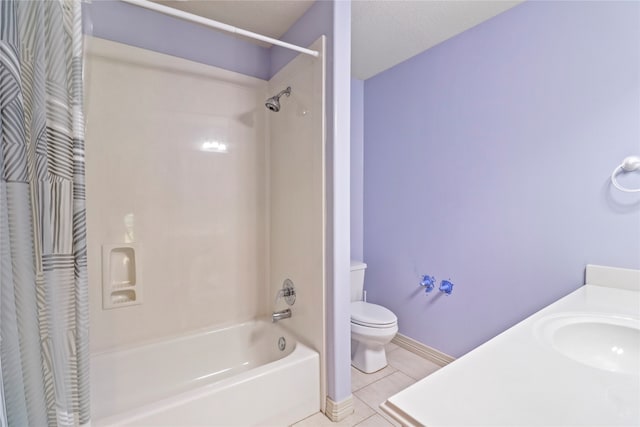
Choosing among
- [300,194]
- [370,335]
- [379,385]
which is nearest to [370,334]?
[370,335]

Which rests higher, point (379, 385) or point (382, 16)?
point (382, 16)

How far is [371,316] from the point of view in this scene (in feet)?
6.73

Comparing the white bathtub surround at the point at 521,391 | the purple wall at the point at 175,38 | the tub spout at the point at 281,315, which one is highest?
the purple wall at the point at 175,38

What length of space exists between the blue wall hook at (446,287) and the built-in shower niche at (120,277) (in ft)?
6.52

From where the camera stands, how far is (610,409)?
52cm

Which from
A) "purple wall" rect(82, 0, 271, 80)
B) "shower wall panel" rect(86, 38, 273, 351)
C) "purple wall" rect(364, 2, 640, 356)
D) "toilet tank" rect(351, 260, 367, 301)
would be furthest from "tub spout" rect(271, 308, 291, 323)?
"purple wall" rect(82, 0, 271, 80)

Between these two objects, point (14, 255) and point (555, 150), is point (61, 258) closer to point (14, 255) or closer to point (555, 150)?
point (14, 255)

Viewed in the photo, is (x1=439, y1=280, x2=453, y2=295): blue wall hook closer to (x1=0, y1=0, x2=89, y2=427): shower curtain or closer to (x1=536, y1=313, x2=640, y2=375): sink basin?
(x1=536, y1=313, x2=640, y2=375): sink basin

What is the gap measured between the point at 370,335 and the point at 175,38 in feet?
7.59

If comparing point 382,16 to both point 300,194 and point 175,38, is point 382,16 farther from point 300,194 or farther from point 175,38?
point 175,38

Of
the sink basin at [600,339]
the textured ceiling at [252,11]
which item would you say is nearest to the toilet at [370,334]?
the sink basin at [600,339]

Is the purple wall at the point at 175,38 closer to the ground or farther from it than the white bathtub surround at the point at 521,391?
farther from it

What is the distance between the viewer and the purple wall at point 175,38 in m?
1.67

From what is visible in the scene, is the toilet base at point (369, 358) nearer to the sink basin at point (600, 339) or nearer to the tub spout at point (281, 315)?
the tub spout at point (281, 315)
